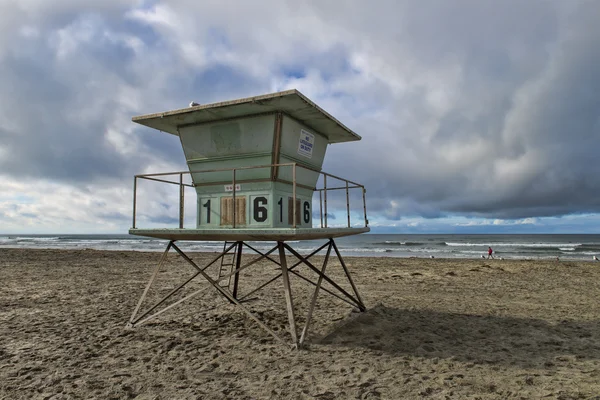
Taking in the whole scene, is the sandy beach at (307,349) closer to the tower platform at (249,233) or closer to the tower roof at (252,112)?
the tower platform at (249,233)

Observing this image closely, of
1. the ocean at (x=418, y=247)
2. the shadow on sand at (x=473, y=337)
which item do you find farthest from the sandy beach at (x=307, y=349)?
the ocean at (x=418, y=247)

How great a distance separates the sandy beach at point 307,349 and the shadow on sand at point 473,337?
0.12 feet

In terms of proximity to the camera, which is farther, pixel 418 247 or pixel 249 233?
pixel 418 247

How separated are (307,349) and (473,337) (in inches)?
141

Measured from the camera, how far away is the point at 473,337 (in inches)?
298

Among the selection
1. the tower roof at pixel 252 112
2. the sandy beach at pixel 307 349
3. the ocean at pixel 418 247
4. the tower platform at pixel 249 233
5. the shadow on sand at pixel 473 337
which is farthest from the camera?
the ocean at pixel 418 247

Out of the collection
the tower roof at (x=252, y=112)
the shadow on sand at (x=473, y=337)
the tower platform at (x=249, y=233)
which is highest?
the tower roof at (x=252, y=112)

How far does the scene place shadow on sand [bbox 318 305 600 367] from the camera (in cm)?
650

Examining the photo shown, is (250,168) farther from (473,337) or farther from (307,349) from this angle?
(473,337)

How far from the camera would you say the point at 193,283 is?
14.8 meters

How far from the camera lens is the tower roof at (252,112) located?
269 inches

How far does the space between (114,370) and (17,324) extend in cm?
432

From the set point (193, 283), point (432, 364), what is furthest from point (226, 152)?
point (193, 283)

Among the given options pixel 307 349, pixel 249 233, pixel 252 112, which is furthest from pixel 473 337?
pixel 252 112
